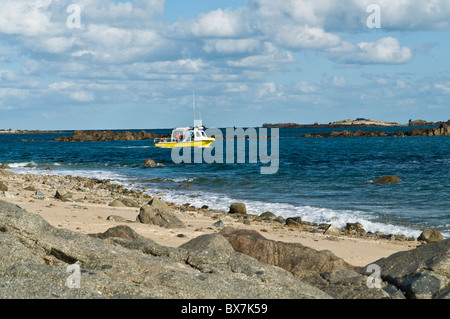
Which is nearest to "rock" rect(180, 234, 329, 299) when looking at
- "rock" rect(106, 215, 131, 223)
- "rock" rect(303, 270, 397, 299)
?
"rock" rect(303, 270, 397, 299)

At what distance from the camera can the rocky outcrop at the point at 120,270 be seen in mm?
5445

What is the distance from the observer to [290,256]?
28.7 ft

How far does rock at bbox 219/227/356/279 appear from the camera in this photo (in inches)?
333

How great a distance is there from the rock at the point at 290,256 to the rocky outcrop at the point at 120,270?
1.35 m

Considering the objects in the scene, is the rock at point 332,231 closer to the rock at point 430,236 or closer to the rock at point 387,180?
the rock at point 430,236

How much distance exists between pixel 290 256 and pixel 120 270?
362 centimetres

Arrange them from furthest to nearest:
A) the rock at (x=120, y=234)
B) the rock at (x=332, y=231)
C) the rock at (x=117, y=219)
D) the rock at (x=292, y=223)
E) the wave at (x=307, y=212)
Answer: the rock at (x=292, y=223), the wave at (x=307, y=212), the rock at (x=332, y=231), the rock at (x=117, y=219), the rock at (x=120, y=234)

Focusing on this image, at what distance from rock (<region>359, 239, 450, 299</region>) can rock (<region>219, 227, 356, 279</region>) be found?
0.85 meters

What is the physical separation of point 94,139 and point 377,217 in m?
116

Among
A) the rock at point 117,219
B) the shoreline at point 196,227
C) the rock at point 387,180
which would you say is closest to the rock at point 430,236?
the shoreline at point 196,227

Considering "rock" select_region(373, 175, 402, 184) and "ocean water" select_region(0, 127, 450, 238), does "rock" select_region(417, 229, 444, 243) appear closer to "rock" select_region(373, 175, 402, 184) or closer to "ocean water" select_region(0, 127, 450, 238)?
"ocean water" select_region(0, 127, 450, 238)

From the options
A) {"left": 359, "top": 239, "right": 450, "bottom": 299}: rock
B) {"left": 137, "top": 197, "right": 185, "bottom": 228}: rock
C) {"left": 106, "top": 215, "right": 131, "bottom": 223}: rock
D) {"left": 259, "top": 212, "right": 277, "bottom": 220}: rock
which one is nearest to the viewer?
{"left": 359, "top": 239, "right": 450, "bottom": 299}: rock
